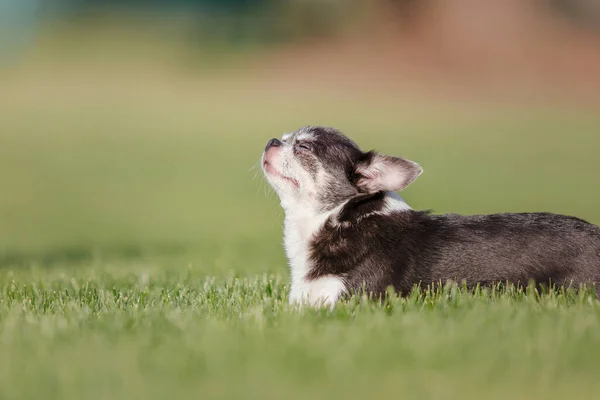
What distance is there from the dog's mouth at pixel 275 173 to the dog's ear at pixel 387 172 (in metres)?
0.52

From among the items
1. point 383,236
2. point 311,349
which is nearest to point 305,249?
point 383,236

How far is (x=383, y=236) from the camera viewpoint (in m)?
6.82

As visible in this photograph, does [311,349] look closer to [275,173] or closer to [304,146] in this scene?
[275,173]

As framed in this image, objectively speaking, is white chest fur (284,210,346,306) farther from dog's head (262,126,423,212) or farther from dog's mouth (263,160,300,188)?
dog's mouth (263,160,300,188)

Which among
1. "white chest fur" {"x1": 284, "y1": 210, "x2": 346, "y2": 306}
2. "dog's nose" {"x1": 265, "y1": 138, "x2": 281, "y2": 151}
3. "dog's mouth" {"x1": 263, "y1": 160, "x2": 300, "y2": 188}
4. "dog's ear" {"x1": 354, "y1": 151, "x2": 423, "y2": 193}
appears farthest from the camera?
"dog's nose" {"x1": 265, "y1": 138, "x2": 281, "y2": 151}

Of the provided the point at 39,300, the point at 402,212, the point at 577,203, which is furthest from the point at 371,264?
the point at 577,203

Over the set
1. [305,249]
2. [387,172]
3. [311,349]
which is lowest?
[311,349]

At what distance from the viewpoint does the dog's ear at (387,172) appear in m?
6.93

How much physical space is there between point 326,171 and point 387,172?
497 mm

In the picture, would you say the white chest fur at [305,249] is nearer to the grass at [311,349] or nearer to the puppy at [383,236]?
the puppy at [383,236]

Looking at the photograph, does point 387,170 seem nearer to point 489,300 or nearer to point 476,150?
point 489,300

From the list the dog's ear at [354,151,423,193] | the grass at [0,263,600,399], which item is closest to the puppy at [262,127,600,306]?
the dog's ear at [354,151,423,193]

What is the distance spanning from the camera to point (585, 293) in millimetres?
6477

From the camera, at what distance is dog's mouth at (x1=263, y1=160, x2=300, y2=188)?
718 cm
